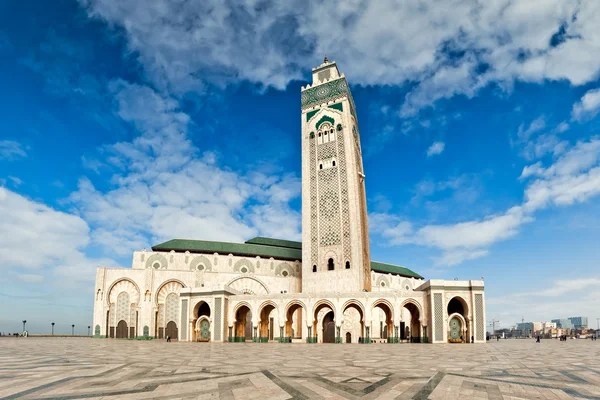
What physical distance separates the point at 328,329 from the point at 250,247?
13.2 m

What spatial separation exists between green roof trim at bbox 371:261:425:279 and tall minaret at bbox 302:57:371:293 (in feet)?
45.2

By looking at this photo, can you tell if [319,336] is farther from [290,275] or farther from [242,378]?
[242,378]

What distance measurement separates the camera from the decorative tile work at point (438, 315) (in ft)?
94.3

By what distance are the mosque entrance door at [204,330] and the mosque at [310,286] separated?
0.08 m

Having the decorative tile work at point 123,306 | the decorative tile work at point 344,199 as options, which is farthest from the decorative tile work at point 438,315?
the decorative tile work at point 123,306

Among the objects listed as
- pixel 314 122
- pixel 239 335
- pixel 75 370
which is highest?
pixel 314 122

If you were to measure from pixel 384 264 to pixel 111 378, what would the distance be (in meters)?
51.1

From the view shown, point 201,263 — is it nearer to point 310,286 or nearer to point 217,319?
point 217,319

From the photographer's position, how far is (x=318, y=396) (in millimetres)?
6391

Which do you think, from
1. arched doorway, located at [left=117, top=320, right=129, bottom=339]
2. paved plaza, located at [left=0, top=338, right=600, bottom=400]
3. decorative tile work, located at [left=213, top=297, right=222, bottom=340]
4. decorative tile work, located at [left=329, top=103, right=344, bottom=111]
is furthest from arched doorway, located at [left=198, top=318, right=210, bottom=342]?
paved plaza, located at [left=0, top=338, right=600, bottom=400]

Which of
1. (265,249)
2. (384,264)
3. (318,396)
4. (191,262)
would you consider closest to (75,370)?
(318,396)

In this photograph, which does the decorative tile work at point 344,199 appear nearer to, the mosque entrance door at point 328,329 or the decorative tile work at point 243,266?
the mosque entrance door at point 328,329

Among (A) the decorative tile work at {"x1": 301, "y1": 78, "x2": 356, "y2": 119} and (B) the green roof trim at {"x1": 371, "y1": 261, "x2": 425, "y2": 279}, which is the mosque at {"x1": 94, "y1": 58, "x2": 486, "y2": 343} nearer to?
(A) the decorative tile work at {"x1": 301, "y1": 78, "x2": 356, "y2": 119}

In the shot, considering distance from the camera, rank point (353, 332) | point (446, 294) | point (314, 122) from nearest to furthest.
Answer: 1. point (446, 294)
2. point (353, 332)
3. point (314, 122)
